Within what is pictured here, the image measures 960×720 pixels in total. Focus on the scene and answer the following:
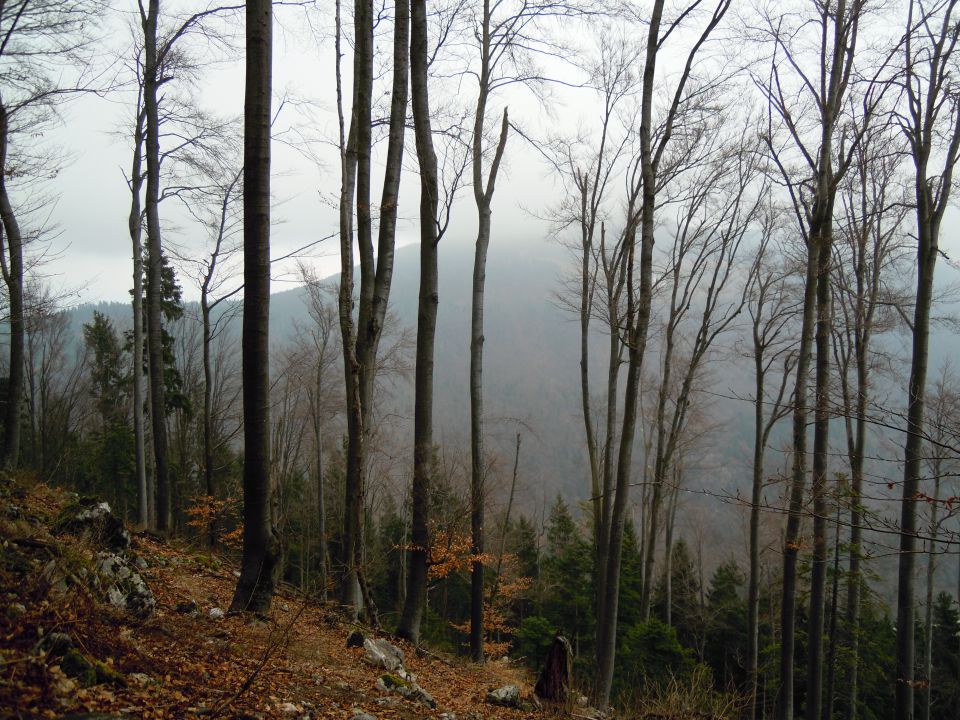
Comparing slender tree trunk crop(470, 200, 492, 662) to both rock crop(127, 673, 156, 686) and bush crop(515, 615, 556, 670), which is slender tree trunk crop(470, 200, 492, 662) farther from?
bush crop(515, 615, 556, 670)

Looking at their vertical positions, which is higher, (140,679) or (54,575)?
(54,575)

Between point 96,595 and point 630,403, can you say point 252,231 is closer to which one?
point 96,595

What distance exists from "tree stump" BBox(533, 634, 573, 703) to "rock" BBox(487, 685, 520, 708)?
0.36 metres

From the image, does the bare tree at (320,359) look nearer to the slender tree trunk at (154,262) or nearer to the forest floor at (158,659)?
the slender tree trunk at (154,262)

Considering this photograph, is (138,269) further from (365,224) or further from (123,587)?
(123,587)

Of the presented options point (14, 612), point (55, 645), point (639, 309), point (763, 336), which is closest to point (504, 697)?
point (55, 645)

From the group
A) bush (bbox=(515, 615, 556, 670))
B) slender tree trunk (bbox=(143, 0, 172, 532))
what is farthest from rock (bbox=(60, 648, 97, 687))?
bush (bbox=(515, 615, 556, 670))

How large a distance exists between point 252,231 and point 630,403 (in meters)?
5.46

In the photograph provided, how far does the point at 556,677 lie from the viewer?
643 centimetres

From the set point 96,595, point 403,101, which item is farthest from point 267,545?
point 403,101

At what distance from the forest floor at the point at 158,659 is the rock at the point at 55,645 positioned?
0.02m

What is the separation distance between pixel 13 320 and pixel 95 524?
7658 millimetres

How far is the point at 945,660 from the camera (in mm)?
22250

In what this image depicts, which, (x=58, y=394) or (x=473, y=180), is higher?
(x=473, y=180)
